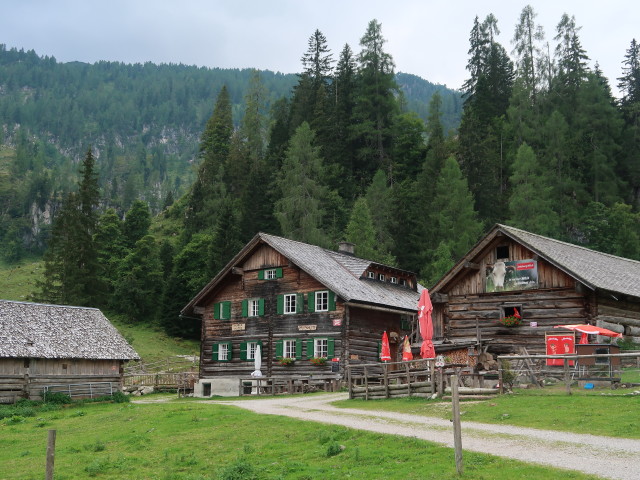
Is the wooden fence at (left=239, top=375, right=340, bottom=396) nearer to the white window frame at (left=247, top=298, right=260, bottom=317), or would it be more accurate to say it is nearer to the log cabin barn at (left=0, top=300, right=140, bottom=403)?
the white window frame at (left=247, top=298, right=260, bottom=317)

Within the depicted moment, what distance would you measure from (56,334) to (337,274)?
15965 millimetres

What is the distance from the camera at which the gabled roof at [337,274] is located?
1612 inches

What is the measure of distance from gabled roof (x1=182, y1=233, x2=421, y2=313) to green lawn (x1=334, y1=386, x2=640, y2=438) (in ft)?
49.1

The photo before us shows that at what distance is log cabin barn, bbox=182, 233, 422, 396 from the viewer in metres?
40.5

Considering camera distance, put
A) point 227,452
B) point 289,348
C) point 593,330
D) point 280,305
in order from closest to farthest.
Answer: point 227,452 → point 593,330 → point 289,348 → point 280,305

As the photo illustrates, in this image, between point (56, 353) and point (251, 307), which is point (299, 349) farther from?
point (56, 353)

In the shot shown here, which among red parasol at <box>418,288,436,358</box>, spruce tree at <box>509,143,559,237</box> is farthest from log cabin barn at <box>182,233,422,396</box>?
spruce tree at <box>509,143,559,237</box>

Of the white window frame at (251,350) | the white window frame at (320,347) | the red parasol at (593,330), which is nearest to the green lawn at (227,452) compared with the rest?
the white window frame at (320,347)

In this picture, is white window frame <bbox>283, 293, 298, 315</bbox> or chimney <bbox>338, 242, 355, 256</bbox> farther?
chimney <bbox>338, 242, 355, 256</bbox>

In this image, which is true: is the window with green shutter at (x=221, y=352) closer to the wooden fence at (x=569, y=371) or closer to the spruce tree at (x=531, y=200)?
the wooden fence at (x=569, y=371)

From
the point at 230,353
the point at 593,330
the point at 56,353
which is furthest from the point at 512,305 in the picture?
the point at 56,353

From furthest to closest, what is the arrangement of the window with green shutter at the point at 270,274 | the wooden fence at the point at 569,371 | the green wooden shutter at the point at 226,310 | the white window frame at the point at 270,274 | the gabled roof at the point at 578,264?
the green wooden shutter at the point at 226,310, the white window frame at the point at 270,274, the window with green shutter at the point at 270,274, the gabled roof at the point at 578,264, the wooden fence at the point at 569,371

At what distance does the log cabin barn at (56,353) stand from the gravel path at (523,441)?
18.1 metres

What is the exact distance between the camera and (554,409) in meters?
20.7
